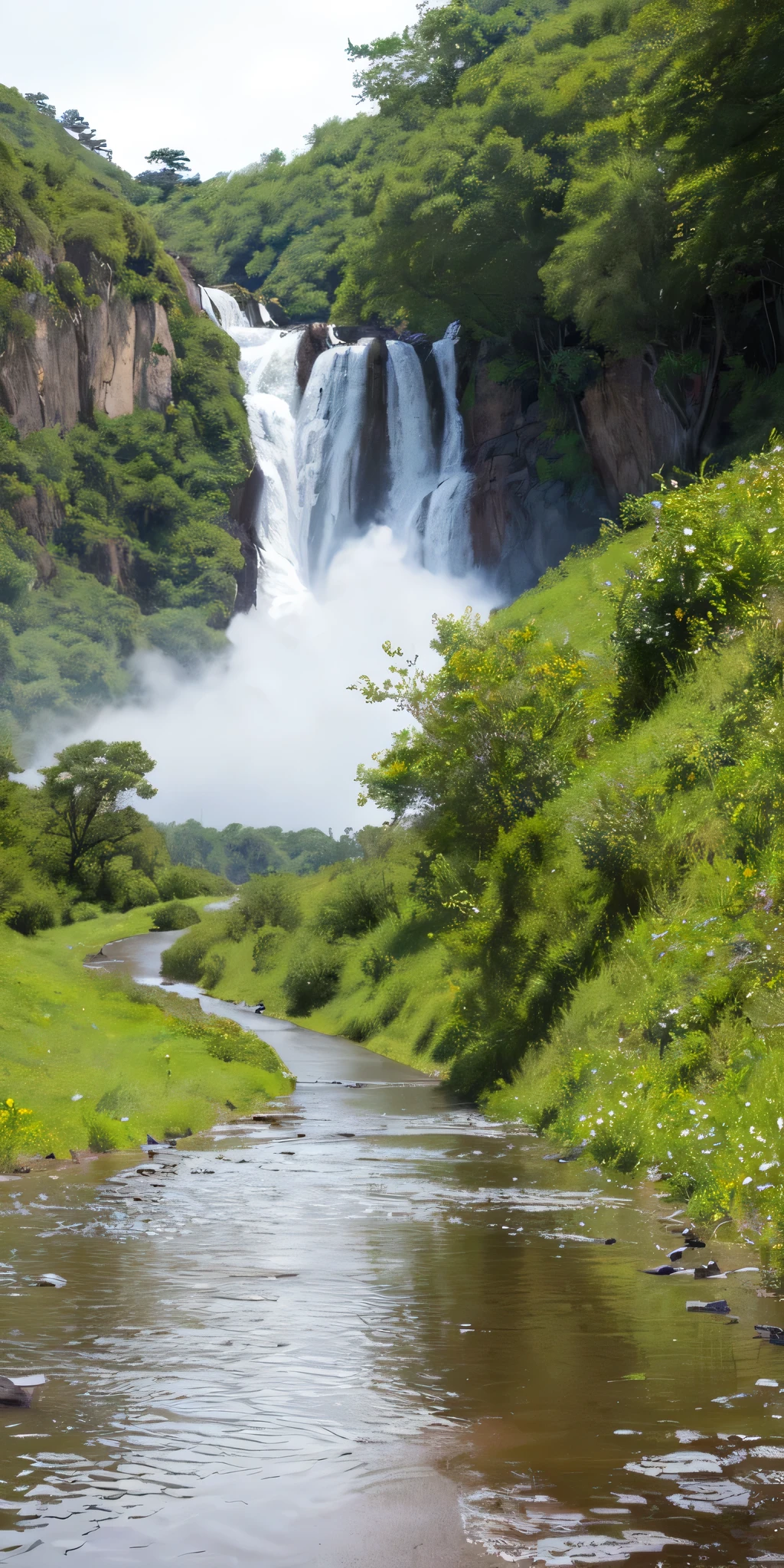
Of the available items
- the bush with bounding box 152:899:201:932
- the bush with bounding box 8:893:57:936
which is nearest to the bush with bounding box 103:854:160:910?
the bush with bounding box 152:899:201:932

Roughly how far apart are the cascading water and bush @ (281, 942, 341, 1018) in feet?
89.8

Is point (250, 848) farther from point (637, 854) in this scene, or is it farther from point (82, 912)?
point (637, 854)

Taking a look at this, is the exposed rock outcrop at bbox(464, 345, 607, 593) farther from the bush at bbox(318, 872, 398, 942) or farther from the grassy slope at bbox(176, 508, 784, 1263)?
the grassy slope at bbox(176, 508, 784, 1263)

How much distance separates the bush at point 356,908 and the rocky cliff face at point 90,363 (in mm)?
45860

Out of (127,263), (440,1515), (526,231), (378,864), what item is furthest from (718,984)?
(127,263)

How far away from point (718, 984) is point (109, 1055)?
10696 mm

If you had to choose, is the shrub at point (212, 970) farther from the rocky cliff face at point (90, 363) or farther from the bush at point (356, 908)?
the rocky cliff face at point (90, 363)

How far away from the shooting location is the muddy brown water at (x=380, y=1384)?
4.43 metres

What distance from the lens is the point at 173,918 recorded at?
6719 cm

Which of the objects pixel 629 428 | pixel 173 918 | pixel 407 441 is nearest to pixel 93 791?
pixel 173 918

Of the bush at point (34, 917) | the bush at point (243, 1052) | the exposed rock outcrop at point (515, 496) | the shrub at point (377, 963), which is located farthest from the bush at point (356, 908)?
the exposed rock outcrop at point (515, 496)

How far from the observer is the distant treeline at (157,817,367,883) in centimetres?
15000

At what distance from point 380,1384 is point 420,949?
2812 centimetres

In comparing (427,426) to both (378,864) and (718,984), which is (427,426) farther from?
(718,984)
